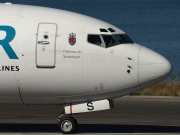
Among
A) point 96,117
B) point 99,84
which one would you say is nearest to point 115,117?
point 96,117

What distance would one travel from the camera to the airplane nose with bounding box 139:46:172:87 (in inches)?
950

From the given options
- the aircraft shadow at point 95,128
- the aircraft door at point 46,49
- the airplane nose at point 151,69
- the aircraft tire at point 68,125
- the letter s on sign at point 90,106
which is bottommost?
the aircraft shadow at point 95,128

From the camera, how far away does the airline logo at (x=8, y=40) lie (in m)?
24.2

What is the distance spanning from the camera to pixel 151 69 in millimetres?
24125

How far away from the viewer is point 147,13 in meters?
138

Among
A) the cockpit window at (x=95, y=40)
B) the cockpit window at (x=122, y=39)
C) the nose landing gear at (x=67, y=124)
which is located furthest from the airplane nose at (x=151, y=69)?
the nose landing gear at (x=67, y=124)

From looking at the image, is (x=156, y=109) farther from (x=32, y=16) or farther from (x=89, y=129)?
(x=32, y=16)

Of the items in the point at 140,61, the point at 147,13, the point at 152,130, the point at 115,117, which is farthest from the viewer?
the point at 147,13

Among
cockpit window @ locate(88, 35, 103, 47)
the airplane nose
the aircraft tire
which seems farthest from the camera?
the aircraft tire

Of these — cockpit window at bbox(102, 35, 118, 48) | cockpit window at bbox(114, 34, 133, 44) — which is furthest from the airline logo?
cockpit window at bbox(114, 34, 133, 44)

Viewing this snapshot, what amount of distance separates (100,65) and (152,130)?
10.8 feet

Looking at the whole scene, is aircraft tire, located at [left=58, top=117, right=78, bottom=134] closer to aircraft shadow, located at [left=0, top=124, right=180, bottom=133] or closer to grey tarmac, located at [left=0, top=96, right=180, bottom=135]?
grey tarmac, located at [left=0, top=96, right=180, bottom=135]

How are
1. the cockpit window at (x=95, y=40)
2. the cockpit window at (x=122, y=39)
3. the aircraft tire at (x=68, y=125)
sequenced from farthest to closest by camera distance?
the aircraft tire at (x=68, y=125) → the cockpit window at (x=122, y=39) → the cockpit window at (x=95, y=40)

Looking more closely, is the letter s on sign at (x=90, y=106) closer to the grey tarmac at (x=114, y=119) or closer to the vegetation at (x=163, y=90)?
the grey tarmac at (x=114, y=119)
